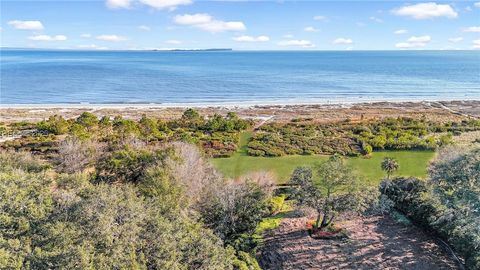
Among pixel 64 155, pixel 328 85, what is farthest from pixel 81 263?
pixel 328 85

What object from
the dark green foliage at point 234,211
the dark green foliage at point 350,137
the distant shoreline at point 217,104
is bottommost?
the dark green foliage at point 234,211

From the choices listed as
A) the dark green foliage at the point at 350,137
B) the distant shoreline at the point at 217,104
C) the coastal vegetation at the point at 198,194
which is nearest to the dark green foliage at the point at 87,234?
the coastal vegetation at the point at 198,194

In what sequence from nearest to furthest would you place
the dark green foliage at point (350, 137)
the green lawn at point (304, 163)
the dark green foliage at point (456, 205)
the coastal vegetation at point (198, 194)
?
1. the coastal vegetation at point (198, 194)
2. the dark green foliage at point (456, 205)
3. the green lawn at point (304, 163)
4. the dark green foliage at point (350, 137)

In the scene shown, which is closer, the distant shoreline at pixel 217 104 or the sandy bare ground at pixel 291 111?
the sandy bare ground at pixel 291 111

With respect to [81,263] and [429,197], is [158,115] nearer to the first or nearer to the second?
[429,197]

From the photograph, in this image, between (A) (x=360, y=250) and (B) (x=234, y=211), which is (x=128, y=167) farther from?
(A) (x=360, y=250)

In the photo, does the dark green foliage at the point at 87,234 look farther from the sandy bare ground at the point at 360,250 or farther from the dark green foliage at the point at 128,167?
the dark green foliage at the point at 128,167

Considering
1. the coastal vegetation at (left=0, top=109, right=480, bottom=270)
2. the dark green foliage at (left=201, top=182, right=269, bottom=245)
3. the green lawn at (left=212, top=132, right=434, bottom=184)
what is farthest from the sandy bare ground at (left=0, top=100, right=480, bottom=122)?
the dark green foliage at (left=201, top=182, right=269, bottom=245)

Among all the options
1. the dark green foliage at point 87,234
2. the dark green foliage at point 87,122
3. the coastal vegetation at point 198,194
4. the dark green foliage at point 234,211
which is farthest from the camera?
the dark green foliage at point 87,122
